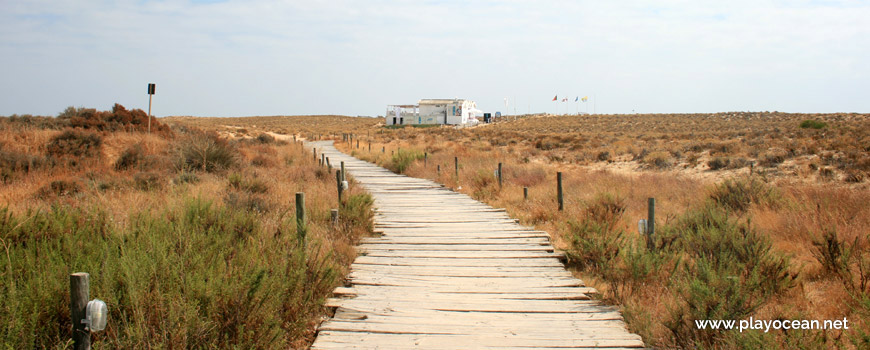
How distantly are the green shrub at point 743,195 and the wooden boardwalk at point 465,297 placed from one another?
433 cm

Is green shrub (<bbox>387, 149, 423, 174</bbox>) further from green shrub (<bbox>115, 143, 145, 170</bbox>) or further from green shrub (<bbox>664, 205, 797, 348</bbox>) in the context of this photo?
green shrub (<bbox>664, 205, 797, 348</bbox>)

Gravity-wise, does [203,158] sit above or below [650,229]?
above

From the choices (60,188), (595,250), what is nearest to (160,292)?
(595,250)

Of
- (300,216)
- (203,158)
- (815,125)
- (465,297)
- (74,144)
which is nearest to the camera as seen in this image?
(465,297)

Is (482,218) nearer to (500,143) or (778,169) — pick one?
(778,169)

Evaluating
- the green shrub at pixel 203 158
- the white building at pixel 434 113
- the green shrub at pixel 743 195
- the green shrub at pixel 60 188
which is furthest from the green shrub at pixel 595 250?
the white building at pixel 434 113

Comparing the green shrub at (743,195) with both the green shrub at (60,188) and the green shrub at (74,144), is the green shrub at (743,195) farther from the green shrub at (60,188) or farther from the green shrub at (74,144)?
the green shrub at (74,144)

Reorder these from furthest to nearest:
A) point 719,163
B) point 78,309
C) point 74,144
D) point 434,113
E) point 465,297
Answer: point 434,113 → point 719,163 → point 74,144 → point 465,297 → point 78,309

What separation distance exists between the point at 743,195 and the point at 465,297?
7412 mm

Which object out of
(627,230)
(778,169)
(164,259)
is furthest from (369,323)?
(778,169)

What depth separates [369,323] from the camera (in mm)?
4680

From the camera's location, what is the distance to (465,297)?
5.45 metres

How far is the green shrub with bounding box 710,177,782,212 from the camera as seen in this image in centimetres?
984

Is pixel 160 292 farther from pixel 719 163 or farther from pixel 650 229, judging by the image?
pixel 719 163
